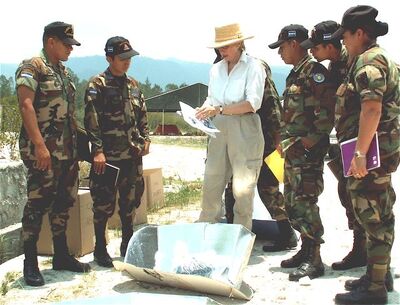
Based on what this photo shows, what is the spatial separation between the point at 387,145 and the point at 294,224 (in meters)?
1.15

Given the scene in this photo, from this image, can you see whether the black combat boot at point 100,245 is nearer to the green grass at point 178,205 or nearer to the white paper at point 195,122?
the white paper at point 195,122

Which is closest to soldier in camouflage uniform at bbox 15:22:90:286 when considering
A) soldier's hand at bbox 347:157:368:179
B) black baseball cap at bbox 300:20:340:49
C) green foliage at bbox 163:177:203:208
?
black baseball cap at bbox 300:20:340:49

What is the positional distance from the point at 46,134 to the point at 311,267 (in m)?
2.31

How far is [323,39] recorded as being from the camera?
167 inches

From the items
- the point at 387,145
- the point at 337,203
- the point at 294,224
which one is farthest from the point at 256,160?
the point at 337,203

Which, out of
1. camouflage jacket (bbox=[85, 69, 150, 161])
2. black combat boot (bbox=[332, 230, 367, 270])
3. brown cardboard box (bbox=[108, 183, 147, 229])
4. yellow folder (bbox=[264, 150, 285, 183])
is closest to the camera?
black combat boot (bbox=[332, 230, 367, 270])

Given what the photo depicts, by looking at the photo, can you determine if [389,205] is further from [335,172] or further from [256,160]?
[256,160]

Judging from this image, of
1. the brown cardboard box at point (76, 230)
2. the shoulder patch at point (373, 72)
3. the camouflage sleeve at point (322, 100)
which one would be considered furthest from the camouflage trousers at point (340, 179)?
the brown cardboard box at point (76, 230)

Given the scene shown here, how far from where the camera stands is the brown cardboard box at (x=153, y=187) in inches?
274

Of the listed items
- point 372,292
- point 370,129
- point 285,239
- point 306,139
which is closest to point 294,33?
point 306,139

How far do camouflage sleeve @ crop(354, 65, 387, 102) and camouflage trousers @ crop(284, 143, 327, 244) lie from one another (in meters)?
0.95

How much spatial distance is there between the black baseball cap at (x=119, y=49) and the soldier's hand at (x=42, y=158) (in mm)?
1063

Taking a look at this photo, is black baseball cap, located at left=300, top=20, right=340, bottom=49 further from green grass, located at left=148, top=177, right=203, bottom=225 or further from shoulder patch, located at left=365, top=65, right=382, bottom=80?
green grass, located at left=148, top=177, right=203, bottom=225

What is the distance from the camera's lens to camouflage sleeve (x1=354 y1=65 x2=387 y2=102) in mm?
3479
